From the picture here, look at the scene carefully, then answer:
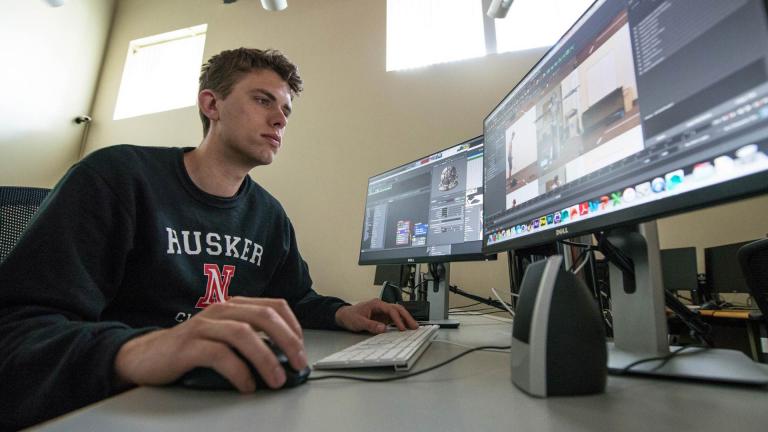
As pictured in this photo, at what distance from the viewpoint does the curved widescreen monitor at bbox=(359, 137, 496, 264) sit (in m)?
1.05

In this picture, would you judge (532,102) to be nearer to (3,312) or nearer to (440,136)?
(3,312)

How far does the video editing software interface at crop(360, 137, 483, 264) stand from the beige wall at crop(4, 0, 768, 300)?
2.36ft

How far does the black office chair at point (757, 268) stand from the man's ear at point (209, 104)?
1.58 metres

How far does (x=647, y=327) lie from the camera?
497 millimetres

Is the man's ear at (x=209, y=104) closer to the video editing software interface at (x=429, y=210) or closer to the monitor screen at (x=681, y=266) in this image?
the video editing software interface at (x=429, y=210)

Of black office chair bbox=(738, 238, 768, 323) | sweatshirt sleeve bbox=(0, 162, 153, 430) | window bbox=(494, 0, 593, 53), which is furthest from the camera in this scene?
window bbox=(494, 0, 593, 53)

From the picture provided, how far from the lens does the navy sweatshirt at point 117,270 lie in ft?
1.32

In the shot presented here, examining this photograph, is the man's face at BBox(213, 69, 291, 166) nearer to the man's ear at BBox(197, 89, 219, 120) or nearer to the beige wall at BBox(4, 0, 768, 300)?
the man's ear at BBox(197, 89, 219, 120)

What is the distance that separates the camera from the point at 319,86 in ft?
8.27

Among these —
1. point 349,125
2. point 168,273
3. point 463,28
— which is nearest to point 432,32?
point 463,28

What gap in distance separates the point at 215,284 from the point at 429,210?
66cm

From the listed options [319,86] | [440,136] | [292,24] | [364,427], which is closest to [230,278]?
[364,427]

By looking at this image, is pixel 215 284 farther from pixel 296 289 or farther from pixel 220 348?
pixel 220 348

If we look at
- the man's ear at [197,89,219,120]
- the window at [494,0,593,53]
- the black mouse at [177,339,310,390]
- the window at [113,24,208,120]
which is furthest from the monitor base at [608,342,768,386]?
the window at [113,24,208,120]
